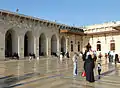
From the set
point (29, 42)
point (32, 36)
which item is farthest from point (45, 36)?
point (29, 42)

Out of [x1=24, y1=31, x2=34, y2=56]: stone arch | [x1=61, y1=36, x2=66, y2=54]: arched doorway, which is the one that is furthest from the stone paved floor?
[x1=61, y1=36, x2=66, y2=54]: arched doorway

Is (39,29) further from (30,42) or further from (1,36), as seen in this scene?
(1,36)

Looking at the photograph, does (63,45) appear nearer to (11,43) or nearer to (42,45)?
(42,45)

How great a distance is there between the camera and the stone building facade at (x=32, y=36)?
26016mm

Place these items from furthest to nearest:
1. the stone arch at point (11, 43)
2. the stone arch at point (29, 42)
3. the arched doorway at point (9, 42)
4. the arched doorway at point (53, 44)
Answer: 1. the arched doorway at point (53, 44)
2. the stone arch at point (29, 42)
3. the arched doorway at point (9, 42)
4. the stone arch at point (11, 43)

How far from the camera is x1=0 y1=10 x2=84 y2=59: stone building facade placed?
2602 centimetres

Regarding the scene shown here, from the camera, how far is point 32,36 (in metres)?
30.1

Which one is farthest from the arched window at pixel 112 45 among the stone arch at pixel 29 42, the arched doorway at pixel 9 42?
the arched doorway at pixel 9 42

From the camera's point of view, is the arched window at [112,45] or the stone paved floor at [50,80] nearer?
the stone paved floor at [50,80]

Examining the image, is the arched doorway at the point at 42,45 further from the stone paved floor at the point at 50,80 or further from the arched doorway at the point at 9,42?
the stone paved floor at the point at 50,80

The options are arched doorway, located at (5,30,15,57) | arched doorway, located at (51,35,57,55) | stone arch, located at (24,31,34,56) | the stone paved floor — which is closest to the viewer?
the stone paved floor

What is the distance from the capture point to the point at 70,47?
37.9 m

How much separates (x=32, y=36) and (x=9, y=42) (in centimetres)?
371

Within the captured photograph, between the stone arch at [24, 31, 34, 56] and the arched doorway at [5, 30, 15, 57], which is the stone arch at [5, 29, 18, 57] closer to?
the arched doorway at [5, 30, 15, 57]
